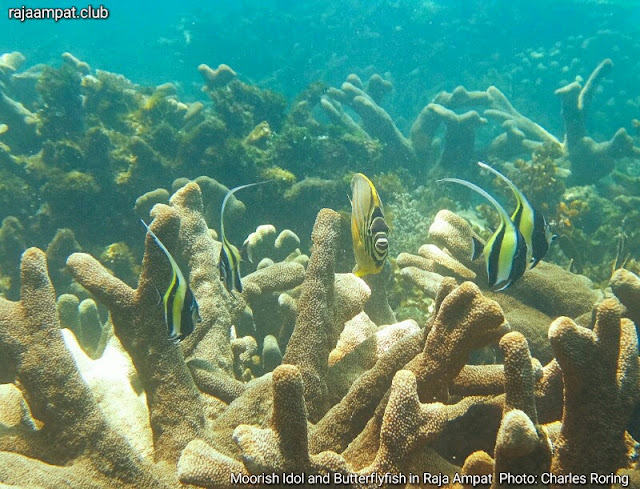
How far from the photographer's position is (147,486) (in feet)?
6.53

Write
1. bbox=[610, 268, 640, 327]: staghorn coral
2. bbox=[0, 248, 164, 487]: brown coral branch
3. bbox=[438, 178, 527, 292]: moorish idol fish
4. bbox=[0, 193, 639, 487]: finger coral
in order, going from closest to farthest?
bbox=[0, 193, 639, 487]: finger coral, bbox=[438, 178, 527, 292]: moorish idol fish, bbox=[0, 248, 164, 487]: brown coral branch, bbox=[610, 268, 640, 327]: staghorn coral

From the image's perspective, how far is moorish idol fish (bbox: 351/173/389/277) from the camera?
75.4 inches

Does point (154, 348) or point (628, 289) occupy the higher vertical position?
point (628, 289)

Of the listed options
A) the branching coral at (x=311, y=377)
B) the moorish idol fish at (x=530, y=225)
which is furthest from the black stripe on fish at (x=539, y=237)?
the branching coral at (x=311, y=377)

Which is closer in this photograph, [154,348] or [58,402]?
[58,402]

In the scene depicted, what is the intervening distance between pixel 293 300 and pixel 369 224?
220 centimetres

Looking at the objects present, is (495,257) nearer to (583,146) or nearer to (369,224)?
(369,224)

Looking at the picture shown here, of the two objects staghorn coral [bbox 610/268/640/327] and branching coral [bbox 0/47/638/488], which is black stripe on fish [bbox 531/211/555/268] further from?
staghorn coral [bbox 610/268/640/327]

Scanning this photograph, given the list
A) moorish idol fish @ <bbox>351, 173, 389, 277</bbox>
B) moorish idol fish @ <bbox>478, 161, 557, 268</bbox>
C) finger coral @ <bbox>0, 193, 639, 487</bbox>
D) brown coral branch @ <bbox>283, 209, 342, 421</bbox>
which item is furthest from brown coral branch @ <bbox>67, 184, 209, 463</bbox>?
moorish idol fish @ <bbox>478, 161, 557, 268</bbox>

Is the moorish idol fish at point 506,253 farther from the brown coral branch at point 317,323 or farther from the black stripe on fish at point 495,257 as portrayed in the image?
the brown coral branch at point 317,323

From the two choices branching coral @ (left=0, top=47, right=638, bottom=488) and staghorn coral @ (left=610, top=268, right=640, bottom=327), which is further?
staghorn coral @ (left=610, top=268, right=640, bottom=327)

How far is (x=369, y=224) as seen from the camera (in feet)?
6.42

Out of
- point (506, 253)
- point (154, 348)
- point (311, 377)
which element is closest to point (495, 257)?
point (506, 253)

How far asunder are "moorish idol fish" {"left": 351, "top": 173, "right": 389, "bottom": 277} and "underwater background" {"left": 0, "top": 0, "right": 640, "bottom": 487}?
0.05 m
